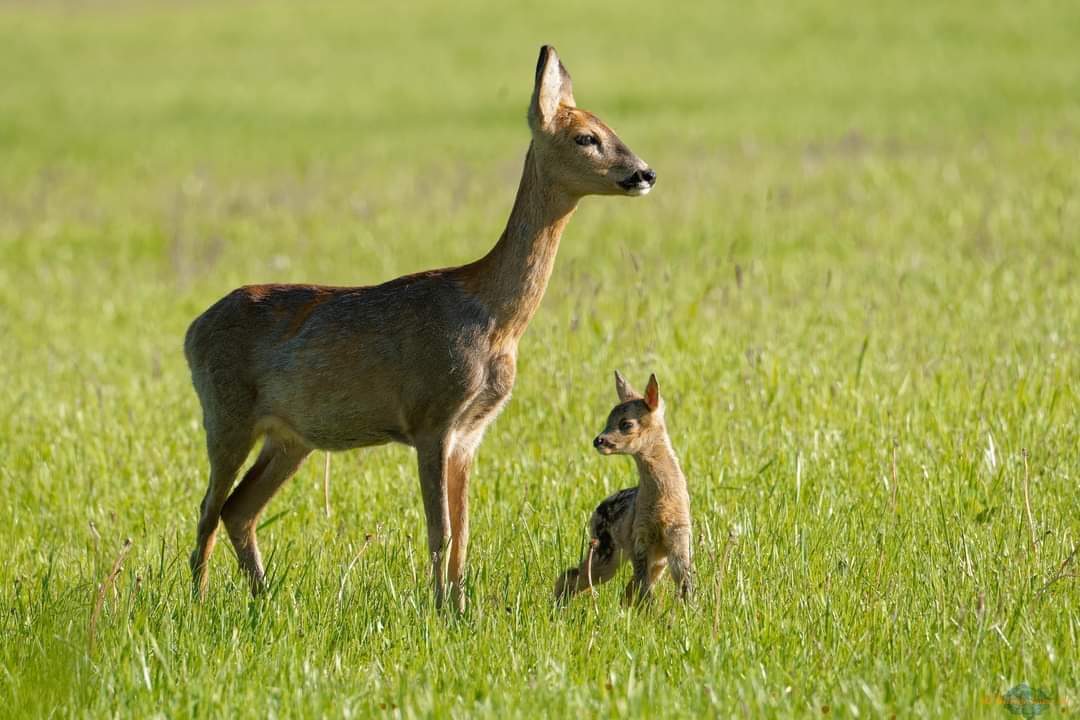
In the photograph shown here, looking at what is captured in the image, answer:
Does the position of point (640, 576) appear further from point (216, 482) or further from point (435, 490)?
point (216, 482)

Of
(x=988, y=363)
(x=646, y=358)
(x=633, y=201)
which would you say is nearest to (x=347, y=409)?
(x=646, y=358)

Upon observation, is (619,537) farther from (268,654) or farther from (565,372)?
(565,372)

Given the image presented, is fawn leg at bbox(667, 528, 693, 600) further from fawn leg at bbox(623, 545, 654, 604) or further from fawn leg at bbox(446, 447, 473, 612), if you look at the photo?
fawn leg at bbox(446, 447, 473, 612)

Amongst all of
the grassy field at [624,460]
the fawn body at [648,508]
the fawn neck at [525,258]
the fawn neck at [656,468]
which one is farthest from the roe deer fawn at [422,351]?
the fawn neck at [656,468]

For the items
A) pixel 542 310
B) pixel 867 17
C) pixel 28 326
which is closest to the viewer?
pixel 542 310

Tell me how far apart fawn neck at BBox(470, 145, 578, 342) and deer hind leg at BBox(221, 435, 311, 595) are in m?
1.18

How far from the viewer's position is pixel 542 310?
10.7m

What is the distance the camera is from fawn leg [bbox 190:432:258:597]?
650 centimetres

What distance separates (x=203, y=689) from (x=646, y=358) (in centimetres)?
409

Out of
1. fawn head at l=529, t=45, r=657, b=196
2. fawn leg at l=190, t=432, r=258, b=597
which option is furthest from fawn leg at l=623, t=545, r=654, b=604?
fawn leg at l=190, t=432, r=258, b=597

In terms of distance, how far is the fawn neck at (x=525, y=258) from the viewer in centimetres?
606

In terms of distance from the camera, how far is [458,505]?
6.20 meters

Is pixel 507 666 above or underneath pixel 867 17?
Result: underneath

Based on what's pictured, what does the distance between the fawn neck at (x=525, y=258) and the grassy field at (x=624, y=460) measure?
3.10ft
